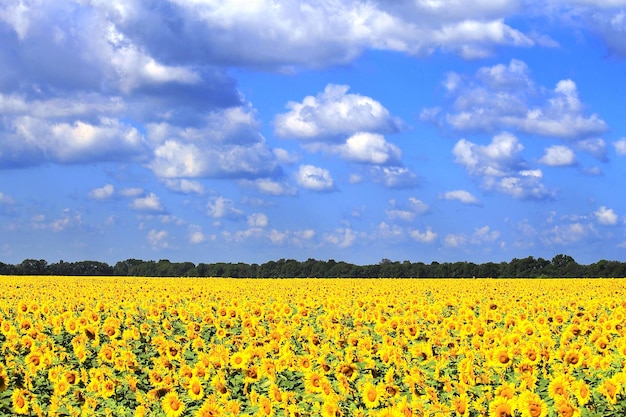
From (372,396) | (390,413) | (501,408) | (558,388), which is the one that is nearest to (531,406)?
(501,408)

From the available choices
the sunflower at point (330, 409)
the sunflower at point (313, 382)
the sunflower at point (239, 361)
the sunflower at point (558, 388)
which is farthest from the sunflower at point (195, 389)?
the sunflower at point (558, 388)

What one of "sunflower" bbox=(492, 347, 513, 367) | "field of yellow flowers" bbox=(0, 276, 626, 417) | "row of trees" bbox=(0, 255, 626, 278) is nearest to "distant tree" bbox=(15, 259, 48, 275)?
"row of trees" bbox=(0, 255, 626, 278)

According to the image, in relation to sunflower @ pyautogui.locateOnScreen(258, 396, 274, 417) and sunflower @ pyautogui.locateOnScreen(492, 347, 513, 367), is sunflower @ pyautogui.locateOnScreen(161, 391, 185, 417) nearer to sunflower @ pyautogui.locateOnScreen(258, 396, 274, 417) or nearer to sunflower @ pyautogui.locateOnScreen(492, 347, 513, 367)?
sunflower @ pyautogui.locateOnScreen(258, 396, 274, 417)

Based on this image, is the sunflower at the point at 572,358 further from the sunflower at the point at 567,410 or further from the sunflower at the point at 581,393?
the sunflower at the point at 567,410

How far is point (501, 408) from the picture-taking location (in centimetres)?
1027

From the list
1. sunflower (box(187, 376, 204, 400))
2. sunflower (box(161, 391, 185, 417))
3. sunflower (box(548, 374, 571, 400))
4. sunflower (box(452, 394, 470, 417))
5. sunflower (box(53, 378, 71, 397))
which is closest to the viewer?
sunflower (box(452, 394, 470, 417))

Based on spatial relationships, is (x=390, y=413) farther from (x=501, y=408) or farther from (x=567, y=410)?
(x=567, y=410)

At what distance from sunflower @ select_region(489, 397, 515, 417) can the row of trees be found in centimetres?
5626

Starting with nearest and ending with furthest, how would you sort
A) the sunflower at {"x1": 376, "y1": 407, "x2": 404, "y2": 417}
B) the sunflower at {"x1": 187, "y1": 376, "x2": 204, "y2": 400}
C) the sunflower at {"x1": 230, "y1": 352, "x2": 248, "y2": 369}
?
the sunflower at {"x1": 376, "y1": 407, "x2": 404, "y2": 417}, the sunflower at {"x1": 187, "y1": 376, "x2": 204, "y2": 400}, the sunflower at {"x1": 230, "y1": 352, "x2": 248, "y2": 369}

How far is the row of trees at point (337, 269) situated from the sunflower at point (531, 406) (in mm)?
56315

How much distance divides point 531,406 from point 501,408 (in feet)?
1.33

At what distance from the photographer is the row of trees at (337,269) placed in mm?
66250

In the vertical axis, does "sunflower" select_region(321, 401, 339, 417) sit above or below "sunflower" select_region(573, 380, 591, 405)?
below

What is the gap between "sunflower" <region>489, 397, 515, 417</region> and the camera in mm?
10258
